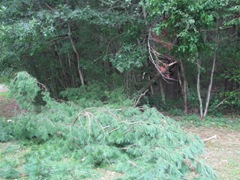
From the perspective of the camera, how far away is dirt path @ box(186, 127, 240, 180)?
175 inches

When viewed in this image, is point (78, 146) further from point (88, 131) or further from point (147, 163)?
point (147, 163)

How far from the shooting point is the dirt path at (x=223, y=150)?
14.6 feet

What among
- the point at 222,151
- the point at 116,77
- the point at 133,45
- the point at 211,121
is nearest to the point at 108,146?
the point at 222,151

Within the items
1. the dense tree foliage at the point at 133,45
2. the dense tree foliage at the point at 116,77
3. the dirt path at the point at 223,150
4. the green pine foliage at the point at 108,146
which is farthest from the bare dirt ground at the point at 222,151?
the dense tree foliage at the point at 133,45

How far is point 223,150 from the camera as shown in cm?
557

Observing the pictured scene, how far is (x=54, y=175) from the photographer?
390cm

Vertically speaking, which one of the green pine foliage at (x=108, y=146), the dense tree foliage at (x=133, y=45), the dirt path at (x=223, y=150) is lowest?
the dirt path at (x=223, y=150)

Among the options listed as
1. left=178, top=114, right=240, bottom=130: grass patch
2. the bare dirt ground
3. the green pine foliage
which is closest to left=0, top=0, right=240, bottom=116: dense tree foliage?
left=178, top=114, right=240, bottom=130: grass patch

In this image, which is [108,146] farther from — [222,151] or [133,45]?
[133,45]

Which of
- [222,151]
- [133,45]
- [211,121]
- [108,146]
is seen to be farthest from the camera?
[211,121]

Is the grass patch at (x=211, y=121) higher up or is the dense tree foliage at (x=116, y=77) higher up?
the dense tree foliage at (x=116, y=77)

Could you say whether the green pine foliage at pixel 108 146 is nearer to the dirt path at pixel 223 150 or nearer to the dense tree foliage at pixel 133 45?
the dirt path at pixel 223 150

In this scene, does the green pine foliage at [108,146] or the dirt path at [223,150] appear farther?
the dirt path at [223,150]

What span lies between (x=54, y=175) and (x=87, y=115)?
51.1 inches
